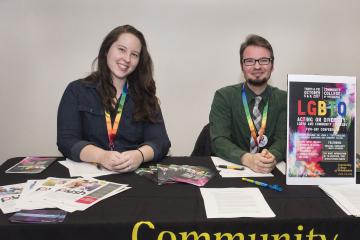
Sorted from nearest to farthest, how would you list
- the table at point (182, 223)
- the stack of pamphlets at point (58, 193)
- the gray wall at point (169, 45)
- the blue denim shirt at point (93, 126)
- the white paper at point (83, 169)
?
the table at point (182, 223) < the stack of pamphlets at point (58, 193) < the white paper at point (83, 169) < the blue denim shirt at point (93, 126) < the gray wall at point (169, 45)

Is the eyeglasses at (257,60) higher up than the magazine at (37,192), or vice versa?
the eyeglasses at (257,60)

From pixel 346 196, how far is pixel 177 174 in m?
A: 0.74

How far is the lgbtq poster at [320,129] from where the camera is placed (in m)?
1.48

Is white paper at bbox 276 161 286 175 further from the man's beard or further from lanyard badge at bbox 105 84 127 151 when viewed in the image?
lanyard badge at bbox 105 84 127 151

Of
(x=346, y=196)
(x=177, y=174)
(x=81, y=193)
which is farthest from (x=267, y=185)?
(x=81, y=193)

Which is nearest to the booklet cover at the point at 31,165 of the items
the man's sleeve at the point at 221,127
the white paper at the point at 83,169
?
the white paper at the point at 83,169

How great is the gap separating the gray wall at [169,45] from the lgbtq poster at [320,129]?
1.72 metres

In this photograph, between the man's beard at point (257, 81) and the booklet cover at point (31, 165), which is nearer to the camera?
the booklet cover at point (31, 165)

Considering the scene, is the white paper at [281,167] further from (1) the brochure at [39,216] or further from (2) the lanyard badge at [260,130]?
(1) the brochure at [39,216]

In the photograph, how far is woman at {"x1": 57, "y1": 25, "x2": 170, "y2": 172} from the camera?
77.5 inches

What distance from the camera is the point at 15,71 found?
10.1 feet

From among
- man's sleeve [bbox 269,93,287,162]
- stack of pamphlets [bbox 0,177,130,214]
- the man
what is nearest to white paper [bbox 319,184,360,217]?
man's sleeve [bbox 269,93,287,162]

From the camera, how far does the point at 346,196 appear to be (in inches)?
54.1

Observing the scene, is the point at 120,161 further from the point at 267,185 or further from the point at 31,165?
the point at 267,185
